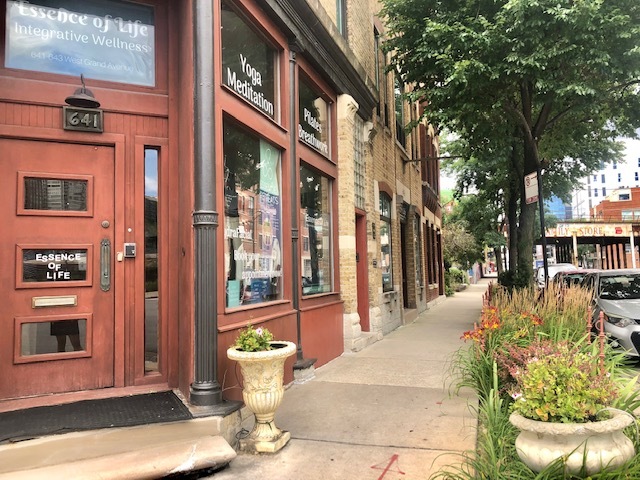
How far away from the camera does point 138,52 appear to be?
16.5 ft

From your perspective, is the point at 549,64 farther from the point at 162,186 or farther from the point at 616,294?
the point at 162,186

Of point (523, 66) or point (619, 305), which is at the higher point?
point (523, 66)

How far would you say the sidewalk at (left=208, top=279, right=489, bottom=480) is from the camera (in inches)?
147

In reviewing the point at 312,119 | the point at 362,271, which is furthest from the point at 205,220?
the point at 362,271

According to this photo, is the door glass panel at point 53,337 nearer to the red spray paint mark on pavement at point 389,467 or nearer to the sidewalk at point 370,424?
the sidewalk at point 370,424

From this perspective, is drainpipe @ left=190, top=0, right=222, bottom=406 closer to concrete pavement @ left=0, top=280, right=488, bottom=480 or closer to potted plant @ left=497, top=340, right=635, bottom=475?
concrete pavement @ left=0, top=280, right=488, bottom=480

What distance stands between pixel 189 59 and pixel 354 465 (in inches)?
159

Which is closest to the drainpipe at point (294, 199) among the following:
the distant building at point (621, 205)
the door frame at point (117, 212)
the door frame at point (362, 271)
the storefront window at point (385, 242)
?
the door frame at point (117, 212)

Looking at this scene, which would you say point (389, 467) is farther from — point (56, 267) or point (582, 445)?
point (56, 267)

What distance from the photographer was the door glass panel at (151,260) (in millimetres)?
4832

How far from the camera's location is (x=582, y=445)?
2.68 m

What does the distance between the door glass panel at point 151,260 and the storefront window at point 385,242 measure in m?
6.93

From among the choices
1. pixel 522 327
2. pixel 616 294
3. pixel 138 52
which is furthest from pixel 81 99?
pixel 616 294

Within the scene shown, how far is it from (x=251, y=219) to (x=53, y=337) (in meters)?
2.46
